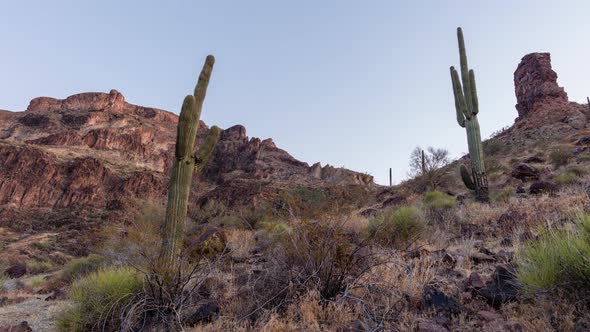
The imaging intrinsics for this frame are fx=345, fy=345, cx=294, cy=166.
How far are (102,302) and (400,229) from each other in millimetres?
4648

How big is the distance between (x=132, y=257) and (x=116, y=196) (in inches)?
1393

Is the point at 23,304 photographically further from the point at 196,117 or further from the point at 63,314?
the point at 196,117

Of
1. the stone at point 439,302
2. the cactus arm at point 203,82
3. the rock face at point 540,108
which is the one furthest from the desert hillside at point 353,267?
the rock face at point 540,108

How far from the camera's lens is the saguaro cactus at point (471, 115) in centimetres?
1002

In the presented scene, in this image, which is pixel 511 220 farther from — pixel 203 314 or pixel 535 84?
pixel 535 84

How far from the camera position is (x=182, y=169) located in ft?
18.7

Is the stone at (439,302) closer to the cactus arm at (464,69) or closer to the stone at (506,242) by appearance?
the stone at (506,242)

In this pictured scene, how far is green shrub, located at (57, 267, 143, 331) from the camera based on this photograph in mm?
3633

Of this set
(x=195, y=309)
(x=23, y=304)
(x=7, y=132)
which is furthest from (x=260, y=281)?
(x=7, y=132)

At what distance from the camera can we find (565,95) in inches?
1187

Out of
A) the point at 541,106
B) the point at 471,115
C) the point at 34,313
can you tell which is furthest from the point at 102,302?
the point at 541,106

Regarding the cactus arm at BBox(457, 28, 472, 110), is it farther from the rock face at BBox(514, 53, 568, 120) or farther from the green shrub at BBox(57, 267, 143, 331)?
the rock face at BBox(514, 53, 568, 120)

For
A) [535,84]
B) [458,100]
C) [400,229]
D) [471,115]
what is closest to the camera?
[400,229]

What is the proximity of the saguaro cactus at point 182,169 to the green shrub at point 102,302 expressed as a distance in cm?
51
